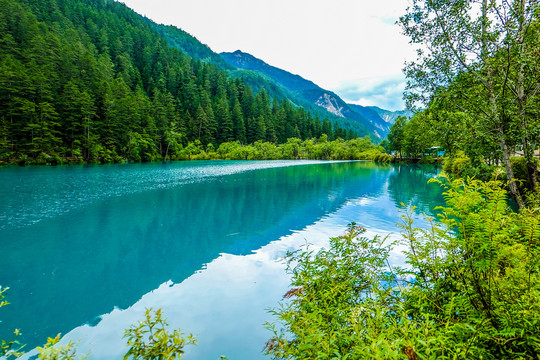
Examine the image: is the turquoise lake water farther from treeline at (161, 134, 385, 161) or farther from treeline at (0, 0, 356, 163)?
treeline at (161, 134, 385, 161)

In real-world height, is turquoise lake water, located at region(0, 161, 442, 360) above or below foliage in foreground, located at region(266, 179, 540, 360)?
below

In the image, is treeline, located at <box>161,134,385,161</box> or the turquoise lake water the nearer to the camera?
the turquoise lake water

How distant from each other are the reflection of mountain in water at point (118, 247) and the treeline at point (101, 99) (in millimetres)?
41041

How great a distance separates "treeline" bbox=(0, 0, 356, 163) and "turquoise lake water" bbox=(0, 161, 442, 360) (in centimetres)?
3597

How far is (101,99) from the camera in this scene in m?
57.2

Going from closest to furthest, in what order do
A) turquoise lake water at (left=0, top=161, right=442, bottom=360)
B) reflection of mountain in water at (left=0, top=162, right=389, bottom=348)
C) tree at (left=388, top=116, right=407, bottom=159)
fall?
turquoise lake water at (left=0, top=161, right=442, bottom=360)
reflection of mountain in water at (left=0, top=162, right=389, bottom=348)
tree at (left=388, top=116, right=407, bottom=159)

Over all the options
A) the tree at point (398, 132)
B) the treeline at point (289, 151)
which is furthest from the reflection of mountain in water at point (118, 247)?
the treeline at point (289, 151)

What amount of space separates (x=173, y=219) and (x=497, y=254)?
533 inches

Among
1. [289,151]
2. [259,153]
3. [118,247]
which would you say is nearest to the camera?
[118,247]

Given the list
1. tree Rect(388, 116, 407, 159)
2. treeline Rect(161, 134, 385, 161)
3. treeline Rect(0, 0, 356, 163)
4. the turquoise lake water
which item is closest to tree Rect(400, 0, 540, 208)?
the turquoise lake water

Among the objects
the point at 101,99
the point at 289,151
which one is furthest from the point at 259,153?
the point at 101,99

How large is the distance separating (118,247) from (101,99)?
63.2 m

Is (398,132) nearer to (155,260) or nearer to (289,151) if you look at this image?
(289,151)

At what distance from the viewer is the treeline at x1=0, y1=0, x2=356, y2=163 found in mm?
42406
